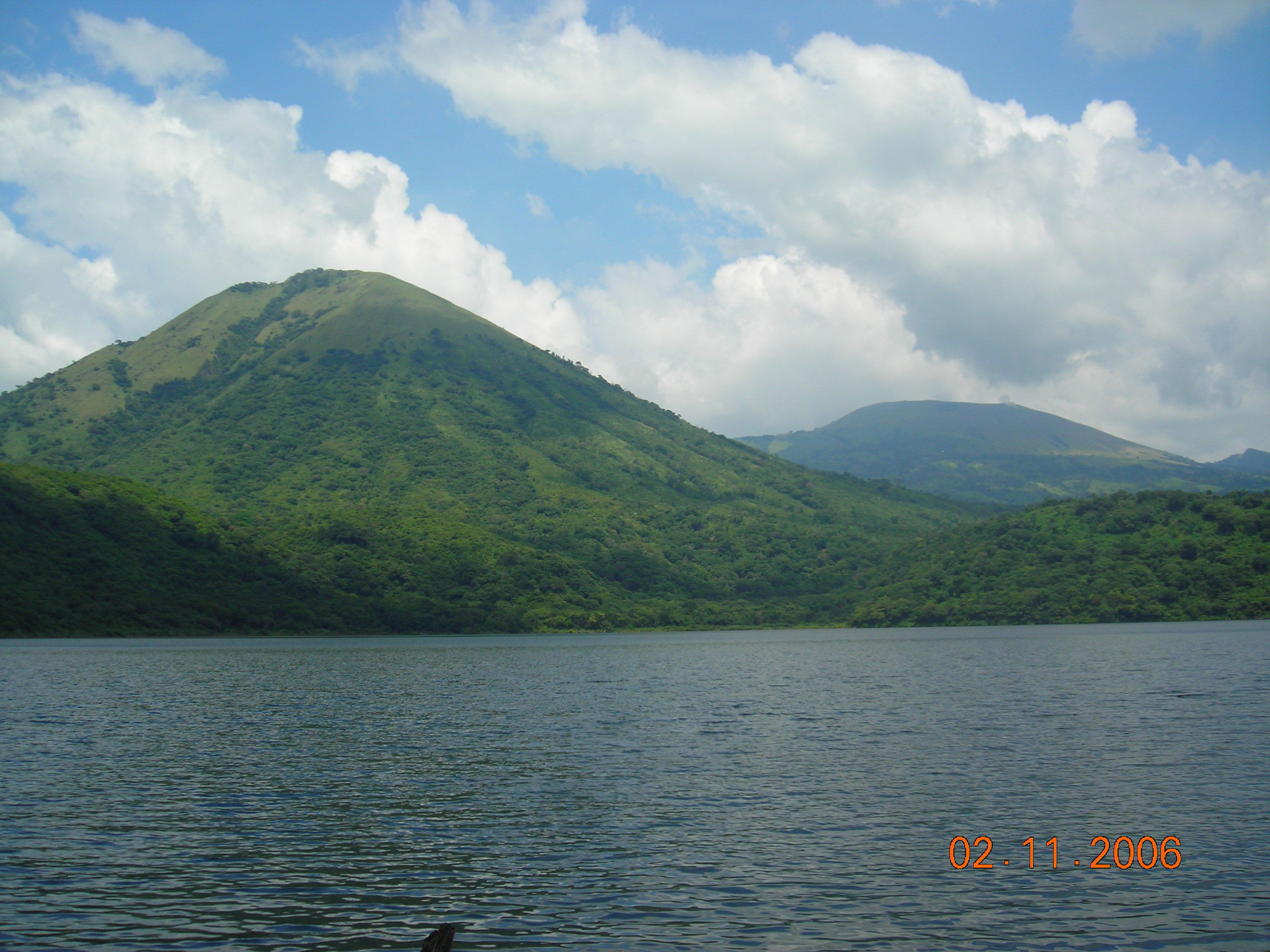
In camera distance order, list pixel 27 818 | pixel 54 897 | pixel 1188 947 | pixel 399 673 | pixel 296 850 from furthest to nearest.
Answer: pixel 399 673 → pixel 27 818 → pixel 296 850 → pixel 54 897 → pixel 1188 947

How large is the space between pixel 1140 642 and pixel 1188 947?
154053mm

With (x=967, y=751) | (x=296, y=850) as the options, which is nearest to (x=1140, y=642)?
(x=967, y=751)

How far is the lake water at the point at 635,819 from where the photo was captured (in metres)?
25.1

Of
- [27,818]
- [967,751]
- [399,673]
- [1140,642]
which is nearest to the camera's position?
[27,818]

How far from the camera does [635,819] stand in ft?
123

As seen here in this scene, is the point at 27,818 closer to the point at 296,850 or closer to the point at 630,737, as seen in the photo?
the point at 296,850

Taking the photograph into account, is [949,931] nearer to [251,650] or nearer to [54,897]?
[54,897]

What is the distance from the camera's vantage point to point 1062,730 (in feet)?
197

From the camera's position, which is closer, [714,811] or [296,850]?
[296,850]

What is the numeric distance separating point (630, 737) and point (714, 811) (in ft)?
74.6

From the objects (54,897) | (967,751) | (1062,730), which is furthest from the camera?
(1062,730)

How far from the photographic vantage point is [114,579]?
196 m

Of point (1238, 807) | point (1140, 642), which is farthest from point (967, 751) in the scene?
point (1140, 642)

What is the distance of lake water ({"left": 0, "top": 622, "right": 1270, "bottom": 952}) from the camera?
82.2 ft
